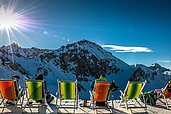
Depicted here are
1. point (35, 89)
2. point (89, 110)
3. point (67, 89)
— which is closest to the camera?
point (35, 89)

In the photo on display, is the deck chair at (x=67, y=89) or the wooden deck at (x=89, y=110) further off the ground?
the deck chair at (x=67, y=89)

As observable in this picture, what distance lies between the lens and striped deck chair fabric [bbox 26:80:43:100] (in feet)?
25.6

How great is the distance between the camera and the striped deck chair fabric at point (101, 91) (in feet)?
26.5

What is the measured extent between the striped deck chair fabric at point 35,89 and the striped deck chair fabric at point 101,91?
1.65 metres

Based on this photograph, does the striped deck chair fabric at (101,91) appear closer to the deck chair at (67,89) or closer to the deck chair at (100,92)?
the deck chair at (100,92)

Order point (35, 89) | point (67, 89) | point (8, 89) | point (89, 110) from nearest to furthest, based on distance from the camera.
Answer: point (8, 89) < point (35, 89) < point (67, 89) < point (89, 110)

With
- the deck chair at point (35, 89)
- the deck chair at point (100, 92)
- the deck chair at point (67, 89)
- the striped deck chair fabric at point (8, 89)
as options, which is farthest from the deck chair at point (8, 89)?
the deck chair at point (100, 92)

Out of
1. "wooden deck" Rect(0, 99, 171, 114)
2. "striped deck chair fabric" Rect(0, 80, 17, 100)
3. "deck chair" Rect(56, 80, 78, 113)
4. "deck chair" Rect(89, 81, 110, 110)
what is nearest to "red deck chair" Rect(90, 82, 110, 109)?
"deck chair" Rect(89, 81, 110, 110)

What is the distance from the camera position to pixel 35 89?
7898 millimetres

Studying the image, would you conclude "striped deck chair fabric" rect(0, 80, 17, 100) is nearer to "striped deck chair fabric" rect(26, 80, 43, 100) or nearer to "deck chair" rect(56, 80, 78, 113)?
"striped deck chair fabric" rect(26, 80, 43, 100)

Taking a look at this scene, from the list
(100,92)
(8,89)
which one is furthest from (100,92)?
(8,89)

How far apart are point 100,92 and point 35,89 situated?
6.39 ft

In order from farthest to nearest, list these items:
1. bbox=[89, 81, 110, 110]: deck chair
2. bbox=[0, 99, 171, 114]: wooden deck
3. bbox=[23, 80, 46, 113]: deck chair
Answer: bbox=[89, 81, 110, 110]: deck chair < bbox=[0, 99, 171, 114]: wooden deck < bbox=[23, 80, 46, 113]: deck chair

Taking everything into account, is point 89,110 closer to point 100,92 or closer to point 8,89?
point 100,92
